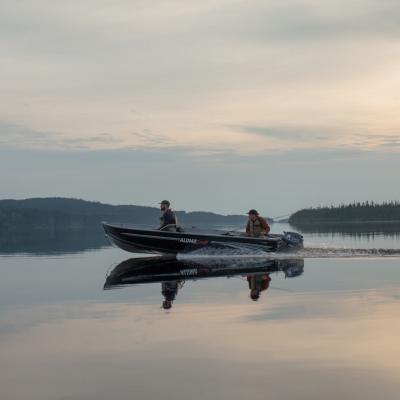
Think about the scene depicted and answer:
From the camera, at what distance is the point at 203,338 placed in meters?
10.3

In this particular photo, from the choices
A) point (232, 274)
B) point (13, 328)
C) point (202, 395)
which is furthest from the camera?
point (232, 274)

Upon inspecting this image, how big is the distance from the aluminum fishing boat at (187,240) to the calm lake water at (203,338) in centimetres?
834

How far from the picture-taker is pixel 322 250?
30.3 m

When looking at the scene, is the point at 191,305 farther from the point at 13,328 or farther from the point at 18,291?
the point at 18,291

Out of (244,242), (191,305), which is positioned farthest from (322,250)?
(191,305)

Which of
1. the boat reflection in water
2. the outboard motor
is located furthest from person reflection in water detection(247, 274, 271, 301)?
the outboard motor

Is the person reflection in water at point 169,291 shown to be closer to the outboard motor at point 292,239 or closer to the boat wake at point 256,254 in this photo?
the boat wake at point 256,254

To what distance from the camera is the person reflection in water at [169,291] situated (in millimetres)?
14133

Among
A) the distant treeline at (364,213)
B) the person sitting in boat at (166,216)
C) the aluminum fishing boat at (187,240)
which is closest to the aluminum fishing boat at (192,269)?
the aluminum fishing boat at (187,240)

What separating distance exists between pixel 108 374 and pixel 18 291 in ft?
31.9

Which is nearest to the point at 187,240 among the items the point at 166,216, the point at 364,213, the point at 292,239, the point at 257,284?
the point at 166,216

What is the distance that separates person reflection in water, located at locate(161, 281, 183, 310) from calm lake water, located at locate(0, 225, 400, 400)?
63 millimetres

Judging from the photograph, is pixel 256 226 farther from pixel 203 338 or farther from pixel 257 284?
pixel 203 338

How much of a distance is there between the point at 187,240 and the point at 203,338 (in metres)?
17.7
